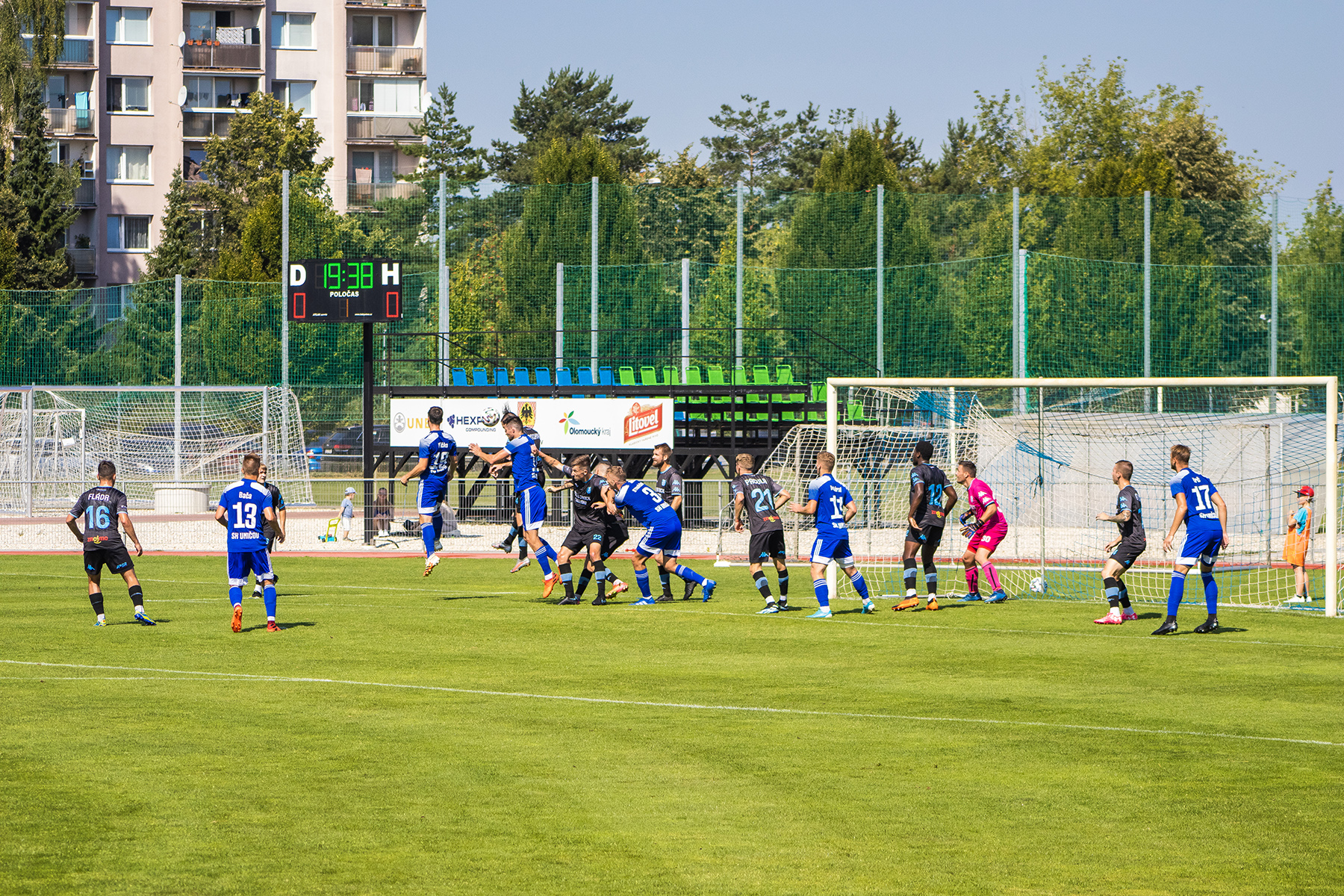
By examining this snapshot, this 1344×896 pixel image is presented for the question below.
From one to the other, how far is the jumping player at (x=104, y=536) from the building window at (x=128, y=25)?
6068 cm

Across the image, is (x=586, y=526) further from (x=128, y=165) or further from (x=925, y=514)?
(x=128, y=165)

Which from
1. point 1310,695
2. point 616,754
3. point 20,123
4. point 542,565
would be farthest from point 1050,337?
point 20,123

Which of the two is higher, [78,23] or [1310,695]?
[78,23]

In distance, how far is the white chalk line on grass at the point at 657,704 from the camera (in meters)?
9.95

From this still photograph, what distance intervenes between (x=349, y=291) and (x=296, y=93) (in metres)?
46.1

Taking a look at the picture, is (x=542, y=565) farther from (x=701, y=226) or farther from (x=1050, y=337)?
(x=701, y=226)

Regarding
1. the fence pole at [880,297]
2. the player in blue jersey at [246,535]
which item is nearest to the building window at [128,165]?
the fence pole at [880,297]

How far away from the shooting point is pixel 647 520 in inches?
709

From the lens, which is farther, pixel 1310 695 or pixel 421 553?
pixel 421 553

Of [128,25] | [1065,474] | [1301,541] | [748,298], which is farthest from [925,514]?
[128,25]

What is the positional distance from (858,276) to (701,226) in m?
6.73

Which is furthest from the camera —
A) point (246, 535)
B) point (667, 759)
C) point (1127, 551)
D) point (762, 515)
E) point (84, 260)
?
point (84, 260)

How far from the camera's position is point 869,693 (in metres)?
11.7

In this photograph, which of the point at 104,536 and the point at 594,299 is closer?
the point at 104,536
